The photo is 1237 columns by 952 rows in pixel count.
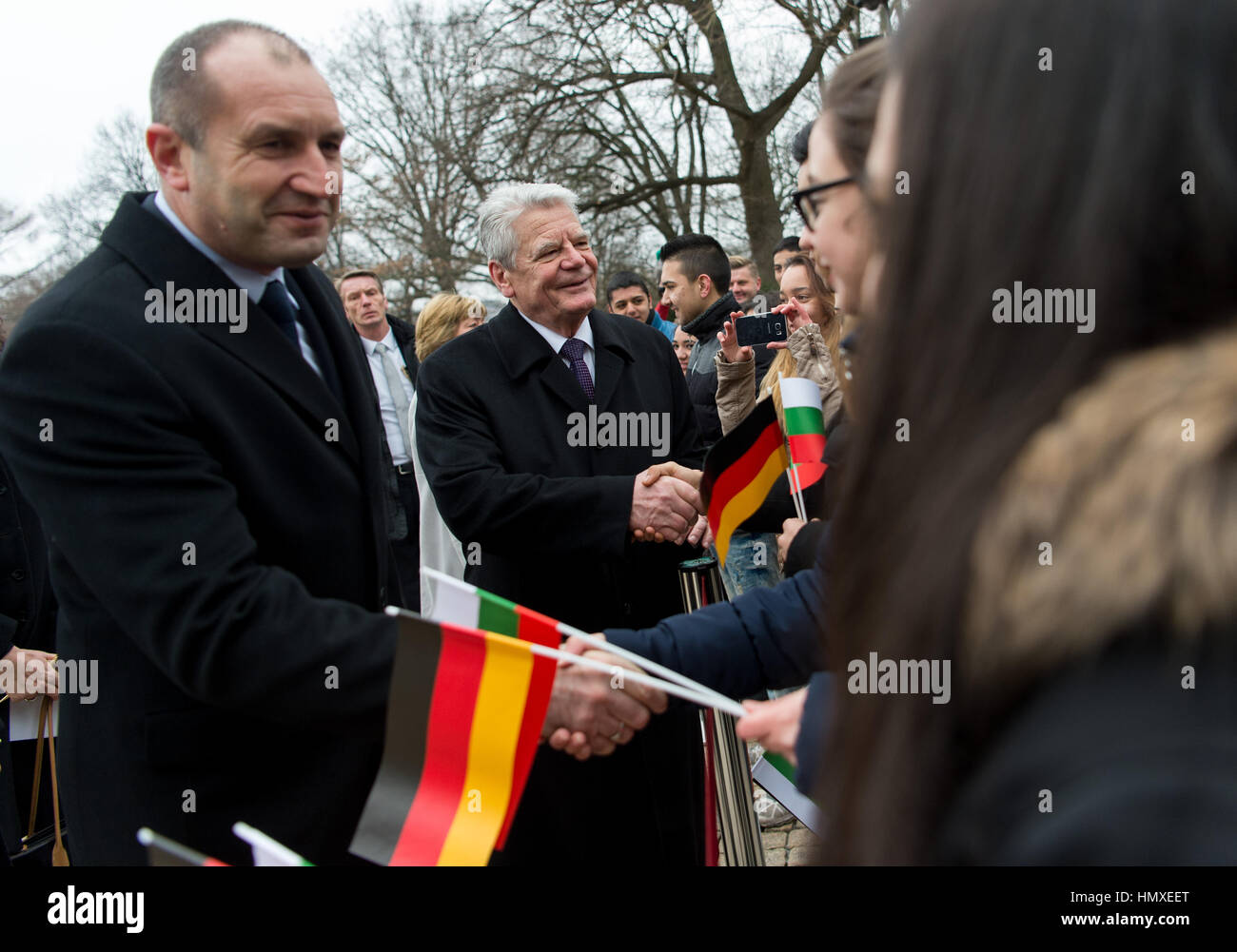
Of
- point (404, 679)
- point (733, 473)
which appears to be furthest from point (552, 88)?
point (404, 679)

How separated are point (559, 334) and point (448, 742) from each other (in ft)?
6.26

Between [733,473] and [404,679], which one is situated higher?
[733,473]

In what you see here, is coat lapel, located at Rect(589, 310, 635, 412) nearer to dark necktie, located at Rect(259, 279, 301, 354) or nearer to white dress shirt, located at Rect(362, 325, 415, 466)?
dark necktie, located at Rect(259, 279, 301, 354)

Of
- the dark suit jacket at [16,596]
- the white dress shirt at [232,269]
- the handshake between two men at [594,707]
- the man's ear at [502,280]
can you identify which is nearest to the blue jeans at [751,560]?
the man's ear at [502,280]

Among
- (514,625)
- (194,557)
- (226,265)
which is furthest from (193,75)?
(514,625)

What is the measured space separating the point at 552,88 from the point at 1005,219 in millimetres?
18019

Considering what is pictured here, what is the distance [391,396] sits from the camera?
23.9 feet

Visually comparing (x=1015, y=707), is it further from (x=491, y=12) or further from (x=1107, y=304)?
(x=491, y=12)

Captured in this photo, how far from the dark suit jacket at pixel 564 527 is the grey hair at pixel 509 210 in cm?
22

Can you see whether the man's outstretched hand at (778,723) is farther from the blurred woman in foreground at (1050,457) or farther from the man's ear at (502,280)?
the man's ear at (502,280)

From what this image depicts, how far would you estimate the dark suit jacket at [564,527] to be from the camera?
10.2 ft

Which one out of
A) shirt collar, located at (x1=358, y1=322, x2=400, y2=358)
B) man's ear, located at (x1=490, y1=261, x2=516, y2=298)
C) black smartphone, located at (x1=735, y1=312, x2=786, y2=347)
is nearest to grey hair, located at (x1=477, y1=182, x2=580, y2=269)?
man's ear, located at (x1=490, y1=261, x2=516, y2=298)

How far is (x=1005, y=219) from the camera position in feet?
2.90

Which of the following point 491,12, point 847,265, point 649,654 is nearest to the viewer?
point 847,265
